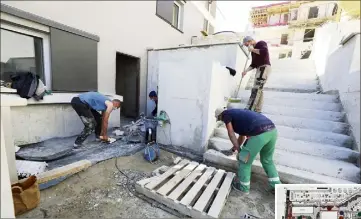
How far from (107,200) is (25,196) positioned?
849 millimetres

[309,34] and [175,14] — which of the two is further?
[309,34]

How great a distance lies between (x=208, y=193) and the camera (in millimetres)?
2363

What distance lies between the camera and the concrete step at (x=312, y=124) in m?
3.49

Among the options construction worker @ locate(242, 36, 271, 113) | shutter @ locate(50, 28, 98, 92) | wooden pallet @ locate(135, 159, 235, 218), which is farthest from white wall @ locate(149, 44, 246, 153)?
shutter @ locate(50, 28, 98, 92)

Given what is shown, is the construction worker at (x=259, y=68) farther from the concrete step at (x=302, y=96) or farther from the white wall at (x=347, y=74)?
the white wall at (x=347, y=74)

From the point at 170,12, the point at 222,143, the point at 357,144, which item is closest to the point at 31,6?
the point at 222,143

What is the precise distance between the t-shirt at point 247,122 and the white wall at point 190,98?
2.50 ft

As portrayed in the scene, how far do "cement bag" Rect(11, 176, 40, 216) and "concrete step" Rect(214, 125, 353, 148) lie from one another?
3242mm

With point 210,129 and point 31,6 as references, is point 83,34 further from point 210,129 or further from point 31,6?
point 210,129

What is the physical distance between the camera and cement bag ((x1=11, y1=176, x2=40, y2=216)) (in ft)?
6.19

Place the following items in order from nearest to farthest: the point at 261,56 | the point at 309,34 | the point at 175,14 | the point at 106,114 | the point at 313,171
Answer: the point at 313,171
the point at 106,114
the point at 261,56
the point at 175,14
the point at 309,34

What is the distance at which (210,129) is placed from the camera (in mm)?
3744

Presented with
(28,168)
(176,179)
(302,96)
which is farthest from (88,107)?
(302,96)

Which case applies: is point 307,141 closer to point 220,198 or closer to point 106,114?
point 220,198
